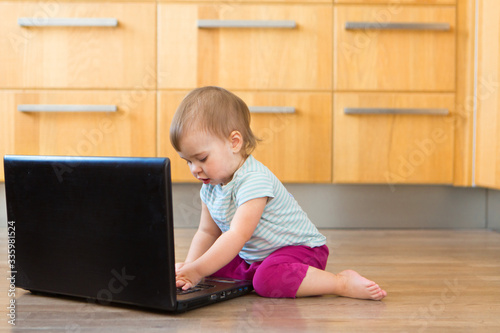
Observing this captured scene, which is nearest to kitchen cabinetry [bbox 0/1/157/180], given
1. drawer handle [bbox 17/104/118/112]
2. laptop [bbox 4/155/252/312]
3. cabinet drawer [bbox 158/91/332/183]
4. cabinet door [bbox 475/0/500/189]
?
drawer handle [bbox 17/104/118/112]

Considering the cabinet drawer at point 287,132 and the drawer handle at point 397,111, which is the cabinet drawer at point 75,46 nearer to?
the cabinet drawer at point 287,132

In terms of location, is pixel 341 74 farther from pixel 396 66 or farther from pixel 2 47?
pixel 2 47

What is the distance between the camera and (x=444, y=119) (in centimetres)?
200

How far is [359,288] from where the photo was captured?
1.10 m

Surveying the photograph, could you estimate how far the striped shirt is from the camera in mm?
1123

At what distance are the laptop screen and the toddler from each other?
120mm

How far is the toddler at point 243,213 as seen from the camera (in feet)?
3.56

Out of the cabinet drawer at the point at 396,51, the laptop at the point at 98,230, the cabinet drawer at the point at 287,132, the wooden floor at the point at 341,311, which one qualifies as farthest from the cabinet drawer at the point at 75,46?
the laptop at the point at 98,230

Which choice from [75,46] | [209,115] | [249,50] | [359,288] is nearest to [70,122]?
[75,46]

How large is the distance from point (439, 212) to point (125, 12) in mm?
1223

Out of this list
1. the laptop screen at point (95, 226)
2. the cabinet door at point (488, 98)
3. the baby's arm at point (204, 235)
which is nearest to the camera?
the laptop screen at point (95, 226)

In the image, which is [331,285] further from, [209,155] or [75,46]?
[75,46]

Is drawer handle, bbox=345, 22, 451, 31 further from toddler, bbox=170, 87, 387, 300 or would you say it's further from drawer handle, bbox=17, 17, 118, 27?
toddler, bbox=170, 87, 387, 300

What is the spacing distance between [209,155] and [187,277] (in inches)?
8.5
